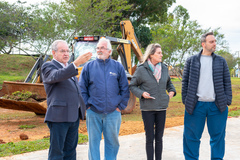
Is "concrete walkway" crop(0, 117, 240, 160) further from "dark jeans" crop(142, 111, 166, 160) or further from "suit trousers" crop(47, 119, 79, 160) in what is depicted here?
"suit trousers" crop(47, 119, 79, 160)

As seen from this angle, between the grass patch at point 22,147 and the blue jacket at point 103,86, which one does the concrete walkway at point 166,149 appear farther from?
the blue jacket at point 103,86

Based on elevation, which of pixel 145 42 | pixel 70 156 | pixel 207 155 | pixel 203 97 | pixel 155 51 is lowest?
pixel 207 155

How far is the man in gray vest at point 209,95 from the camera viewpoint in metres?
3.97

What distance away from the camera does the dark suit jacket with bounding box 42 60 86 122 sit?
124 inches

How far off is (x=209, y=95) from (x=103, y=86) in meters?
1.49

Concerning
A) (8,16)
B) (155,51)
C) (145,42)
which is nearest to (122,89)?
(155,51)

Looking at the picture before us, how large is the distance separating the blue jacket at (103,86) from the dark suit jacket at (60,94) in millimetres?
421

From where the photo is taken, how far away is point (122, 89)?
3898mm

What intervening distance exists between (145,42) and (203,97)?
2439 cm

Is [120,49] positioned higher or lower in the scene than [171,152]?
higher

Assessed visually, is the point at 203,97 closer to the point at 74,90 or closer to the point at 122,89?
the point at 122,89

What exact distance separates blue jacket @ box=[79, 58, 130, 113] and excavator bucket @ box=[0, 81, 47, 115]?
14.6ft

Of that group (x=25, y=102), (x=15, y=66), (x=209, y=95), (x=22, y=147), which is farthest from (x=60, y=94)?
(x=15, y=66)

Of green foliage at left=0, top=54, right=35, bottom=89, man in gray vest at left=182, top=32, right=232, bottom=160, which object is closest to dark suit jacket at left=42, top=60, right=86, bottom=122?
man in gray vest at left=182, top=32, right=232, bottom=160
